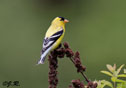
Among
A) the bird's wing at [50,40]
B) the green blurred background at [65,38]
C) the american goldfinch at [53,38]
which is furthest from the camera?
the green blurred background at [65,38]

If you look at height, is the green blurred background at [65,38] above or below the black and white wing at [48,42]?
above

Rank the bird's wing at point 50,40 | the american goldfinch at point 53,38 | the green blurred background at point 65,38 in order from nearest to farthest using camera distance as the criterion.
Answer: the american goldfinch at point 53,38 < the bird's wing at point 50,40 < the green blurred background at point 65,38

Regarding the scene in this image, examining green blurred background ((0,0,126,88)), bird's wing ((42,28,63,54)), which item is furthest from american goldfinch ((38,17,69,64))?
green blurred background ((0,0,126,88))

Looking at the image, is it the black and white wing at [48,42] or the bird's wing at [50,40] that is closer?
the black and white wing at [48,42]

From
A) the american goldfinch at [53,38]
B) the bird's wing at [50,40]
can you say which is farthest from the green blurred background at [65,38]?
the bird's wing at [50,40]

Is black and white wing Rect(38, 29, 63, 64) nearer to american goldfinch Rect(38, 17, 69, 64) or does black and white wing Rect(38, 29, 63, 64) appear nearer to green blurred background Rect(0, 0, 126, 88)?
american goldfinch Rect(38, 17, 69, 64)

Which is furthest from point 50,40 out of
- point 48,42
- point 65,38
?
point 65,38

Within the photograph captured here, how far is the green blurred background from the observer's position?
1098cm

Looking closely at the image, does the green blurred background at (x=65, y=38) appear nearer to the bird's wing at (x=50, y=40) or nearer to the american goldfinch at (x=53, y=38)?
the american goldfinch at (x=53, y=38)

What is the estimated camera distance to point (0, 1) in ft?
54.4

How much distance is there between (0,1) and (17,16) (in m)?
1.10

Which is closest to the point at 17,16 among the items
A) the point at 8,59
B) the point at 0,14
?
the point at 0,14

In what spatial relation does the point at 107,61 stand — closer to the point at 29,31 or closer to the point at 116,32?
the point at 116,32

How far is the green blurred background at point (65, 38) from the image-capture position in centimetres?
1098
